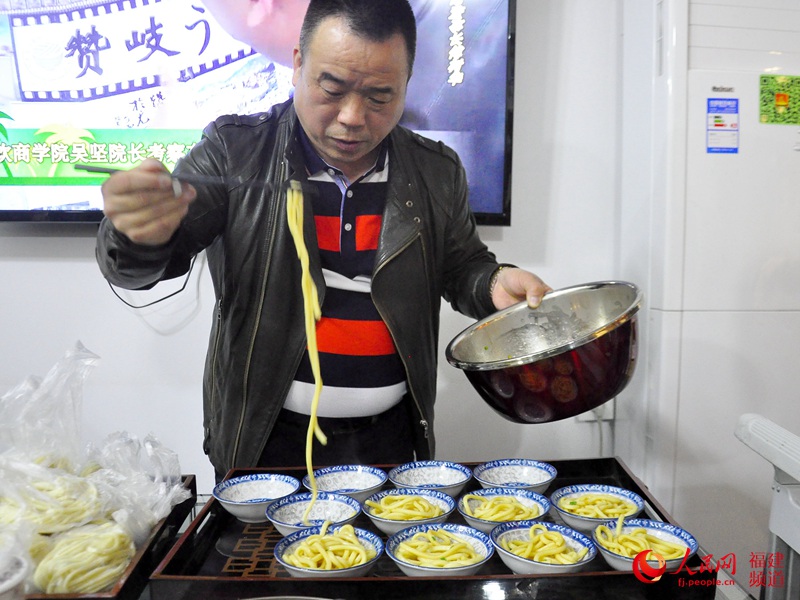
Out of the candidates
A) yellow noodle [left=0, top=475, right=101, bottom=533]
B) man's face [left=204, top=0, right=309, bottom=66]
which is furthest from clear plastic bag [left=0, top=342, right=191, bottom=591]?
man's face [left=204, top=0, right=309, bottom=66]

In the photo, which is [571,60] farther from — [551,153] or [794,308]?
[794,308]

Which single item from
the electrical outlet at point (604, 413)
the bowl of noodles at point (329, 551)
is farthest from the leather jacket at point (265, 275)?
the electrical outlet at point (604, 413)

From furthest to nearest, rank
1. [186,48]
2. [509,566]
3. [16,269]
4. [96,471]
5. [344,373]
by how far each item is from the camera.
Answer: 1. [16,269]
2. [186,48]
3. [344,373]
4. [96,471]
5. [509,566]

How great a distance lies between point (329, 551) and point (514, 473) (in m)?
0.54

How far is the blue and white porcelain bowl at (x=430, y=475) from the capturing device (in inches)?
52.8

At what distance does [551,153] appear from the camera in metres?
2.48

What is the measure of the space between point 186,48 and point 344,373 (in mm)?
1473

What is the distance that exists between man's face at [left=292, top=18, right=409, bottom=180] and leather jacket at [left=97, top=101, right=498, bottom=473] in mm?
167

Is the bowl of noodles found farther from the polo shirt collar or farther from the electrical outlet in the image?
the electrical outlet

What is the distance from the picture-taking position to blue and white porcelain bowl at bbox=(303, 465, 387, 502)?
51.9 inches

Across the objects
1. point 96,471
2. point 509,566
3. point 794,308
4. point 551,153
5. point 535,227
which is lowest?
point 509,566

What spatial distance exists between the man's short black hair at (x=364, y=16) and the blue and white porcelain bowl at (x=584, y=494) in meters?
1.04

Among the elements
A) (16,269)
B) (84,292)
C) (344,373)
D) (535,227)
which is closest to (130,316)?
(84,292)
